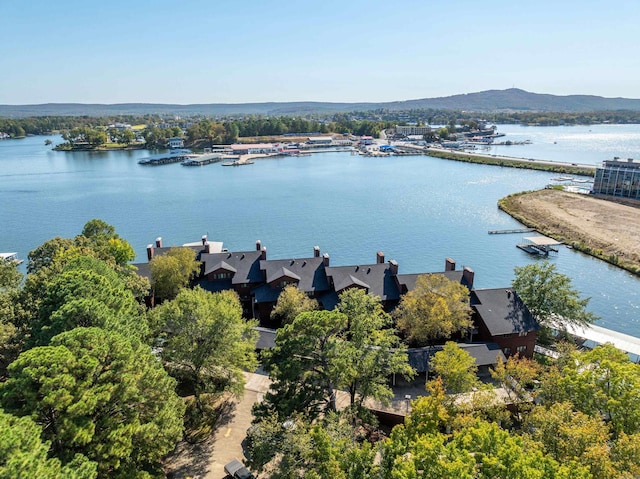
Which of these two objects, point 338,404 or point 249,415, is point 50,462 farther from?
point 338,404

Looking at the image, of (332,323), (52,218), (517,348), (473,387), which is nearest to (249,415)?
(332,323)

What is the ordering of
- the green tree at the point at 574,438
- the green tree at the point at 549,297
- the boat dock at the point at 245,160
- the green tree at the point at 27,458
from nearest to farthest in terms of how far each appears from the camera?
the green tree at the point at 27,458 → the green tree at the point at 574,438 → the green tree at the point at 549,297 → the boat dock at the point at 245,160

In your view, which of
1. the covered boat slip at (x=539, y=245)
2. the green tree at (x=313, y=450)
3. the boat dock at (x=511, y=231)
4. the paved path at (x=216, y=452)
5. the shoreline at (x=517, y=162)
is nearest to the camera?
the green tree at (x=313, y=450)

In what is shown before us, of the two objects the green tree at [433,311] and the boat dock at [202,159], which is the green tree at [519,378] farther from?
the boat dock at [202,159]

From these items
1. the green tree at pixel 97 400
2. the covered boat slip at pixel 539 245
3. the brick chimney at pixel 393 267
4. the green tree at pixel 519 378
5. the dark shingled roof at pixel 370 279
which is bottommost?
the covered boat slip at pixel 539 245

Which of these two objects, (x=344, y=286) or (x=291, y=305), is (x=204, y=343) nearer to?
(x=291, y=305)

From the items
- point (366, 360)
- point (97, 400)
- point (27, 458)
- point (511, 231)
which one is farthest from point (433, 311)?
point (511, 231)

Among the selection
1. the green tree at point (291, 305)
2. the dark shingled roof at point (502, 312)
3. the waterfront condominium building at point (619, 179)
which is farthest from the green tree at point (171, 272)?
the waterfront condominium building at point (619, 179)
